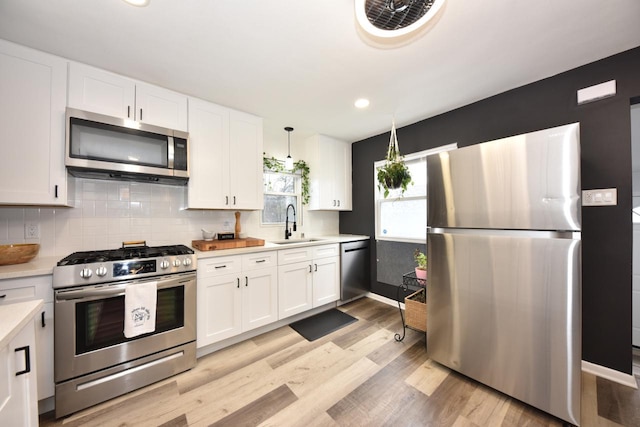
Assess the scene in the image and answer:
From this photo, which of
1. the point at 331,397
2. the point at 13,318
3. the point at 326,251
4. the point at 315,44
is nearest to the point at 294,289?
the point at 326,251

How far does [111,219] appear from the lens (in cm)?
221

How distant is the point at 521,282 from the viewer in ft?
5.22

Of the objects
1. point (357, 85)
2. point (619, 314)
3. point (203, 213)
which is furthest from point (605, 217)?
point (203, 213)

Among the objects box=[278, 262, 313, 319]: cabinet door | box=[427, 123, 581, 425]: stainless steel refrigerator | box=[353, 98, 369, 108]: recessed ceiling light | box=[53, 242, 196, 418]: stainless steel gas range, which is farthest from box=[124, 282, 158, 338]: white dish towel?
box=[353, 98, 369, 108]: recessed ceiling light

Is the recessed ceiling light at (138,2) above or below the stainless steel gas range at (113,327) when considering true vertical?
above

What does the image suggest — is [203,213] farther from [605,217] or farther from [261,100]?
[605,217]

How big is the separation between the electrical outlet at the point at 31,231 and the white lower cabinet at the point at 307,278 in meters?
1.99

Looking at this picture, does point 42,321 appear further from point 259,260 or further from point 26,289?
point 259,260

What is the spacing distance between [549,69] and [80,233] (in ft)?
13.8

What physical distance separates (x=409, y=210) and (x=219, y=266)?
242 centimetres

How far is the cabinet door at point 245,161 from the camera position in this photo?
Answer: 8.57ft

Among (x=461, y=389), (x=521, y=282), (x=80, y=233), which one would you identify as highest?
(x=80, y=233)

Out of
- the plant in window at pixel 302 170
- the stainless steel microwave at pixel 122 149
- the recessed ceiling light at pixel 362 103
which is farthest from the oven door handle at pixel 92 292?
the recessed ceiling light at pixel 362 103

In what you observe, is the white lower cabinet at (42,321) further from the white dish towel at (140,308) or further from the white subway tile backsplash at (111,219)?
the white subway tile backsplash at (111,219)
